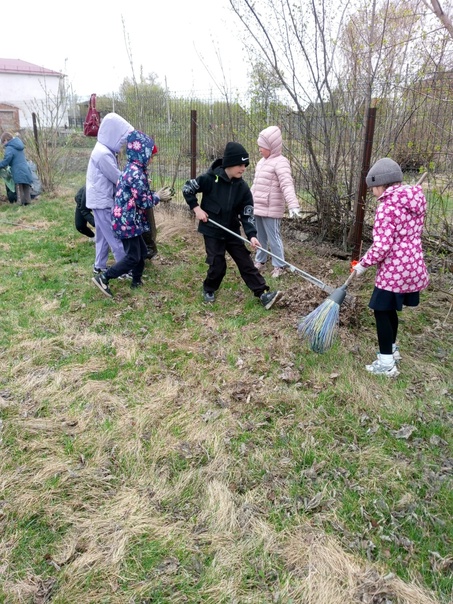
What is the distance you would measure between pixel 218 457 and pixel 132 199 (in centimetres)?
304

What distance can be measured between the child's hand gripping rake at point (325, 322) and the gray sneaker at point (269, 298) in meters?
0.89

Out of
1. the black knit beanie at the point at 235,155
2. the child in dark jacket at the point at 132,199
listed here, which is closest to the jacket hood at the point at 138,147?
the child in dark jacket at the point at 132,199

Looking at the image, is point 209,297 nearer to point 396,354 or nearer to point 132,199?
point 132,199

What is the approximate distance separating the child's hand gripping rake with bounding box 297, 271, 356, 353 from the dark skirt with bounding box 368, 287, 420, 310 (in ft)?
0.87

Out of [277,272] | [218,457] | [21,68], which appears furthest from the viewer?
[21,68]

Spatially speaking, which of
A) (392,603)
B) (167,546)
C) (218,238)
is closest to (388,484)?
(392,603)

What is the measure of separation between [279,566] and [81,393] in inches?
76.5

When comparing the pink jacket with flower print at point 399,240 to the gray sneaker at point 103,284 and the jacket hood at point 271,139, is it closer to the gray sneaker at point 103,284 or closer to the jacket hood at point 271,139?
the jacket hood at point 271,139

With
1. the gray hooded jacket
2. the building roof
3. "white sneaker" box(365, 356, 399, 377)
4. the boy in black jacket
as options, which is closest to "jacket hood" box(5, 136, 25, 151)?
the gray hooded jacket

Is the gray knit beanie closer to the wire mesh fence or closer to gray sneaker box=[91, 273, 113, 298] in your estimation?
the wire mesh fence

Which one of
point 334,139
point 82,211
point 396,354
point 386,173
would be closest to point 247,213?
point 386,173

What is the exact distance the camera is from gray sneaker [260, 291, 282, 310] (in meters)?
4.75

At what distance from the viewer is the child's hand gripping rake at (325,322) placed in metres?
3.70

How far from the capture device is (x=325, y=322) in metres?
3.70
